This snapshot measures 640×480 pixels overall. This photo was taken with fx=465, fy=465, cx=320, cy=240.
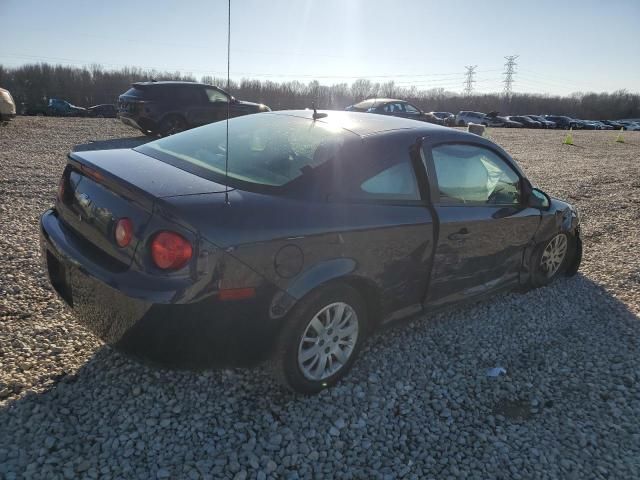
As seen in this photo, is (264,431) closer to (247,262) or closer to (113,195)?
(247,262)

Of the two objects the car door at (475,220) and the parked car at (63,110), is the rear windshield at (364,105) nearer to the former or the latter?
the car door at (475,220)

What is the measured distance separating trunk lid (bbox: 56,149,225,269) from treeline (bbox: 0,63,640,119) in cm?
2446

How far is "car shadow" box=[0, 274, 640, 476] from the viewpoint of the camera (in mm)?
2260

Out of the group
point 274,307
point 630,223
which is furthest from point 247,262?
point 630,223

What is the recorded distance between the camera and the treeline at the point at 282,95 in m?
45.1

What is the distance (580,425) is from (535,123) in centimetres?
4843

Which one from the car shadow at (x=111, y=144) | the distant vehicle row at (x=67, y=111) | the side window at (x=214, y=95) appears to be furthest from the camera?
the distant vehicle row at (x=67, y=111)

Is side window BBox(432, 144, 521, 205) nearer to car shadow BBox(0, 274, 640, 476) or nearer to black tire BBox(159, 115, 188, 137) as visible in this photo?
car shadow BBox(0, 274, 640, 476)

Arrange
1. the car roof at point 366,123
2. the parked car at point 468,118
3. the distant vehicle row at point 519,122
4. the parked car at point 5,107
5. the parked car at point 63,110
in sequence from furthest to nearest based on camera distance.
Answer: the distant vehicle row at point 519,122 < the parked car at point 468,118 < the parked car at point 63,110 < the parked car at point 5,107 < the car roof at point 366,123

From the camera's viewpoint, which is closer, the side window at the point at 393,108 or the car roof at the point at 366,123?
the car roof at the point at 366,123

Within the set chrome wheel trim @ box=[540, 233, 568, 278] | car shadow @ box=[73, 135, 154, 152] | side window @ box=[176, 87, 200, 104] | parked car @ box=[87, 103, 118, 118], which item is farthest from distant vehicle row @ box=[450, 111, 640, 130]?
chrome wheel trim @ box=[540, 233, 568, 278]

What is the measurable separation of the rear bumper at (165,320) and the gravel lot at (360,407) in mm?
385

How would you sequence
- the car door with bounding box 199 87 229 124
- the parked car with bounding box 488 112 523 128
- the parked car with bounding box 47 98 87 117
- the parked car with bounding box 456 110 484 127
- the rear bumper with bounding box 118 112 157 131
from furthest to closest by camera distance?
the parked car with bounding box 488 112 523 128
the parked car with bounding box 456 110 484 127
the parked car with bounding box 47 98 87 117
the car door with bounding box 199 87 229 124
the rear bumper with bounding box 118 112 157 131

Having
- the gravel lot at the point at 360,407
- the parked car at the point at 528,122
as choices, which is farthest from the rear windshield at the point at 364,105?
the parked car at the point at 528,122
